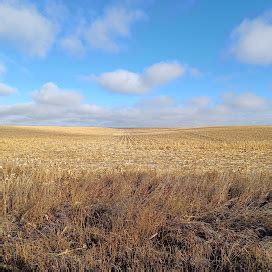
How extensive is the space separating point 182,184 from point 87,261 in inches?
143

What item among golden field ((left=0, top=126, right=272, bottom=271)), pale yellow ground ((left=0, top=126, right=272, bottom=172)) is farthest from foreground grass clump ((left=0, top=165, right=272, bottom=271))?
pale yellow ground ((left=0, top=126, right=272, bottom=172))

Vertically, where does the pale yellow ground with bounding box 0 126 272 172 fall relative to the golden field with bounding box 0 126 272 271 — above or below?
below

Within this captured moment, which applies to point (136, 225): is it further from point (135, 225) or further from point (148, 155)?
point (148, 155)

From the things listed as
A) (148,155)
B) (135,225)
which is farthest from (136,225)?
(148,155)

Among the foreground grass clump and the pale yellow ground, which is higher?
the foreground grass clump

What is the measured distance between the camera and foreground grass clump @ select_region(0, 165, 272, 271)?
441 centimetres

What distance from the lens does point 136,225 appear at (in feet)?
16.6

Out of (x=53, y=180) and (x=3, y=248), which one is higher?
(x=53, y=180)

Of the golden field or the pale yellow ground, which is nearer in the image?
the golden field

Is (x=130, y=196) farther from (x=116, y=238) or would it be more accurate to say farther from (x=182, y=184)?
(x=116, y=238)

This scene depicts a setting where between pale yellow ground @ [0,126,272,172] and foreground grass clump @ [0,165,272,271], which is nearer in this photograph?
foreground grass clump @ [0,165,272,271]

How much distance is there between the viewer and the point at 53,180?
777 centimetres

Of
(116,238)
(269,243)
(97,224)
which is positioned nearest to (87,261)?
(116,238)

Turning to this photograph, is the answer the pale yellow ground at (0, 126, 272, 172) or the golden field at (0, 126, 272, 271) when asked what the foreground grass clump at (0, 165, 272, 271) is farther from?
the pale yellow ground at (0, 126, 272, 172)
